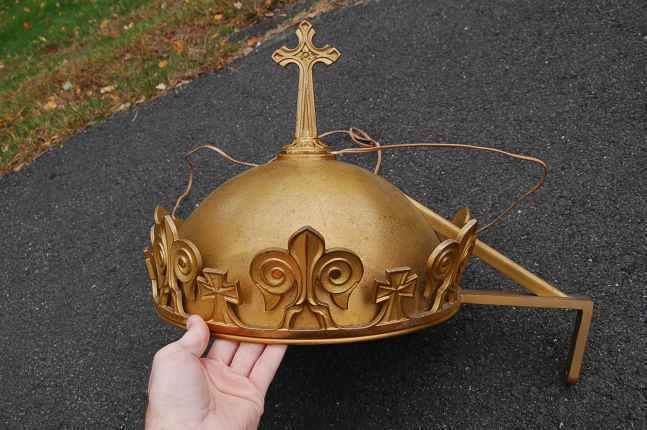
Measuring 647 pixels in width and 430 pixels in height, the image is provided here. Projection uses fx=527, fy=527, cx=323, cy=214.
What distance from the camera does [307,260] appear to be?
1238mm

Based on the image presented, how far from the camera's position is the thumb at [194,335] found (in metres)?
1.34

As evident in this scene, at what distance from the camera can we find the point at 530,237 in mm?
2248

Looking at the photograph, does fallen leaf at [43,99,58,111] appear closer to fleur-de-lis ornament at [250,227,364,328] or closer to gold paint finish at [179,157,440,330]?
gold paint finish at [179,157,440,330]

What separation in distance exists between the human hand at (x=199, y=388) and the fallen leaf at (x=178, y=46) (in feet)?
10.1

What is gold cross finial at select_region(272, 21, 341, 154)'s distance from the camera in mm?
1612

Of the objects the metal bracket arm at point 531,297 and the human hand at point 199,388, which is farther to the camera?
the metal bracket arm at point 531,297

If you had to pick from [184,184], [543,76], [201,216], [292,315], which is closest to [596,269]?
[543,76]

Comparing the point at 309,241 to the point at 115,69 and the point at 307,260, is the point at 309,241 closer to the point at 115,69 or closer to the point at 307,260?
the point at 307,260

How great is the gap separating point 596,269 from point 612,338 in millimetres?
294

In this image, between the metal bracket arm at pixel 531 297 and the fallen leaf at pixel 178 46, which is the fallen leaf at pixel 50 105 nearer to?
the fallen leaf at pixel 178 46

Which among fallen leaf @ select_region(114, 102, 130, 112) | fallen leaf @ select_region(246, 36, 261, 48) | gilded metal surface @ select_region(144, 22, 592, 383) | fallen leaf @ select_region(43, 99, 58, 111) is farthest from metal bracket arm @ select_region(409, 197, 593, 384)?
fallen leaf @ select_region(43, 99, 58, 111)

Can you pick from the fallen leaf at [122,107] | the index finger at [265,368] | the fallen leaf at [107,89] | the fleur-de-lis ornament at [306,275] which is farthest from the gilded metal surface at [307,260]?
the fallen leaf at [107,89]

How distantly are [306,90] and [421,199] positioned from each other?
1.05 m

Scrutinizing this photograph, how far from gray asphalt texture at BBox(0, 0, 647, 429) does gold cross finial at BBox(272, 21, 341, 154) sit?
86 cm
